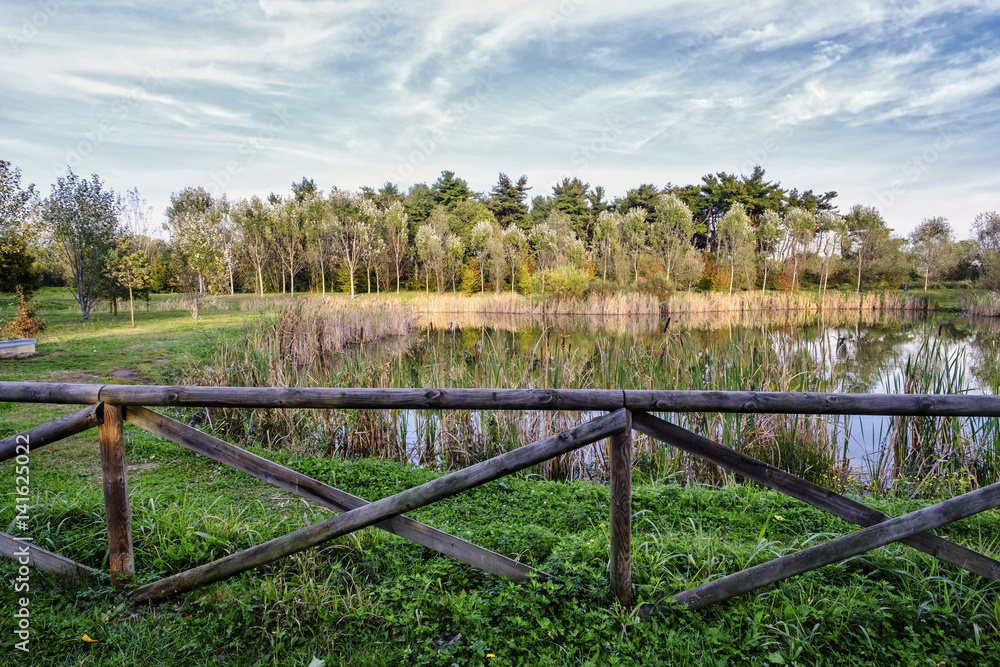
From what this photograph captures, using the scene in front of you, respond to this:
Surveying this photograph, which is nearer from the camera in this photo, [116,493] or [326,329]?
[116,493]

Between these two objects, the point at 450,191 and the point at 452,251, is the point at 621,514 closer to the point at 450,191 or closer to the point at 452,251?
the point at 452,251

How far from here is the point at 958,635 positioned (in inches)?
94.6

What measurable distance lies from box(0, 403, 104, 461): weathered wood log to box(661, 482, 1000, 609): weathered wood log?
121 inches

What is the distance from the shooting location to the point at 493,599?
267 cm

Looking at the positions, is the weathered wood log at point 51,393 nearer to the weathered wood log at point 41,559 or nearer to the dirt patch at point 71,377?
the weathered wood log at point 41,559

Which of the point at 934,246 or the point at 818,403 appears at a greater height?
the point at 934,246

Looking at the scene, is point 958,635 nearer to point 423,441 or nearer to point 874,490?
point 874,490

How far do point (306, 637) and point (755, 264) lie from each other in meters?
41.0

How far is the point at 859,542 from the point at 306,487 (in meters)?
2.64

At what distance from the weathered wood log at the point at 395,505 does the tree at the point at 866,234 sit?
127 feet

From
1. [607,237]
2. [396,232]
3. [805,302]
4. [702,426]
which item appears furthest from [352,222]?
[702,426]

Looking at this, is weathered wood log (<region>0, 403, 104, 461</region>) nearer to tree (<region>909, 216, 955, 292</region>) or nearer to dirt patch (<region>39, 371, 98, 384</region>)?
dirt patch (<region>39, 371, 98, 384</region>)

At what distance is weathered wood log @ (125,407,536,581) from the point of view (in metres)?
2.68

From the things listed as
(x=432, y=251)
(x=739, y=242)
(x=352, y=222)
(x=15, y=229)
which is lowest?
(x=15, y=229)
